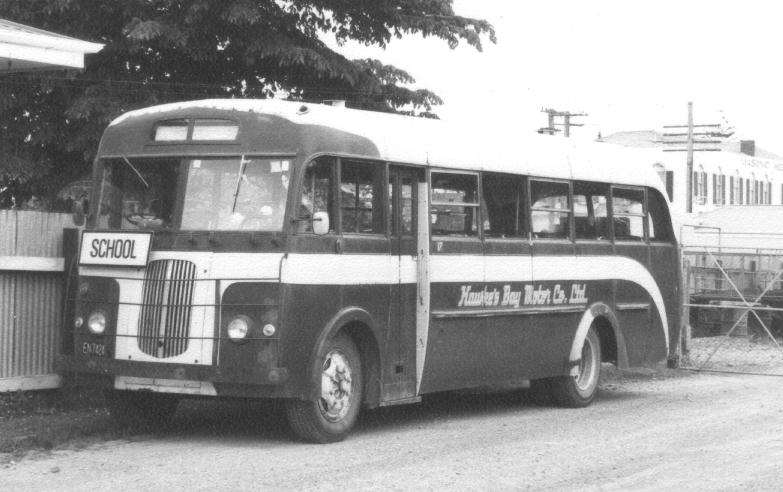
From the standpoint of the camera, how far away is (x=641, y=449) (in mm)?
11938

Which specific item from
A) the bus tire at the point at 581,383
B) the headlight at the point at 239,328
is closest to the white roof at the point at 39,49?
the headlight at the point at 239,328

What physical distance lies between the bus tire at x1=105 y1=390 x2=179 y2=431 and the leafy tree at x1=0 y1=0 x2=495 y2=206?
6182mm

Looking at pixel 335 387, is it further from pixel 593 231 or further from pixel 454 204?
pixel 593 231

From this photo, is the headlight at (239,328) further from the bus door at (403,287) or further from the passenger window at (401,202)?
the passenger window at (401,202)

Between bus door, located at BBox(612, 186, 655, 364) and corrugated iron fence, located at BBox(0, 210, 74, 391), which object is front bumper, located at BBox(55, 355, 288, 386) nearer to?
corrugated iron fence, located at BBox(0, 210, 74, 391)

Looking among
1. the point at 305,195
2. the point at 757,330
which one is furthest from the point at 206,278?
the point at 757,330

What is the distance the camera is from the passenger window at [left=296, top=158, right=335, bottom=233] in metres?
11.8

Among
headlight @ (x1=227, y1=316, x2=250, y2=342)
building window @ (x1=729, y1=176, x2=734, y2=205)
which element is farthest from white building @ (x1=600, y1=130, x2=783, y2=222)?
headlight @ (x1=227, y1=316, x2=250, y2=342)

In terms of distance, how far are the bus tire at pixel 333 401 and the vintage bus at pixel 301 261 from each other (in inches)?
0.7

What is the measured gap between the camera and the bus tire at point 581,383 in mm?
15766

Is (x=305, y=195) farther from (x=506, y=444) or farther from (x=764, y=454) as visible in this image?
(x=764, y=454)

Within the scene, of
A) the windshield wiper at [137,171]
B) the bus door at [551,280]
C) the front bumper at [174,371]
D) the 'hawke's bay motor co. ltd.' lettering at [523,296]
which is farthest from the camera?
the bus door at [551,280]

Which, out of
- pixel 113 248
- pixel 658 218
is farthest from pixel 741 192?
pixel 113 248

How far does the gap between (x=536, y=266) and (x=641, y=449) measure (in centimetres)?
355
